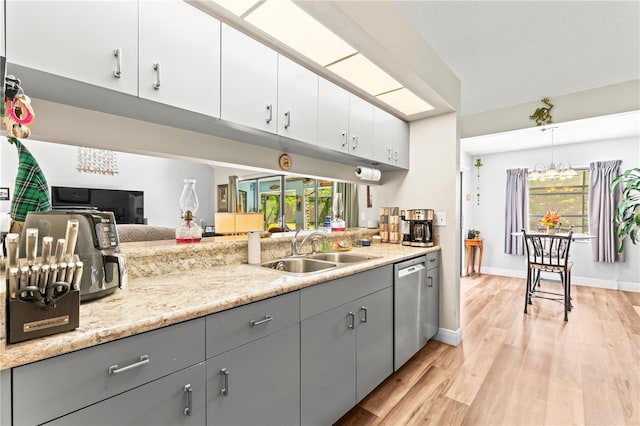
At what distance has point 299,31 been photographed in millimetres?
1639

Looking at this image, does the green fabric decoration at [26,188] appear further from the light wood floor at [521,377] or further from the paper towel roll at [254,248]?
the light wood floor at [521,377]

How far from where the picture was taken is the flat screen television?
3.64 metres

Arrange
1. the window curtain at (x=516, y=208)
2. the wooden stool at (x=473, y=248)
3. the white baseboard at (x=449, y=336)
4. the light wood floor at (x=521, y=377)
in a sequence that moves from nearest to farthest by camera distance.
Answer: the light wood floor at (x=521, y=377) < the white baseboard at (x=449, y=336) < the window curtain at (x=516, y=208) < the wooden stool at (x=473, y=248)

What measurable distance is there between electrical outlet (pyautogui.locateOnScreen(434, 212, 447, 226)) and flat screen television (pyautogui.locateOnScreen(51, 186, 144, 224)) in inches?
133

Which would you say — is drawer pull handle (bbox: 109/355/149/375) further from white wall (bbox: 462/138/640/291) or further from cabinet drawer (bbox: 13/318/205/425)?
white wall (bbox: 462/138/640/291)

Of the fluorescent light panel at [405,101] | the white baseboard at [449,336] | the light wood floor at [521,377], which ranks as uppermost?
the fluorescent light panel at [405,101]

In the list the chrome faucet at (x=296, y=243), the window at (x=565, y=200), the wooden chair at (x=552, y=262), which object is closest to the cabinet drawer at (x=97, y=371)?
the chrome faucet at (x=296, y=243)

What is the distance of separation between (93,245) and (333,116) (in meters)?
1.71

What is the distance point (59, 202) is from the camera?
133 inches

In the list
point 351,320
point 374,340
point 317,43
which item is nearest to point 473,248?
point 374,340

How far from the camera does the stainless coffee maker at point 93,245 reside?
3.00ft

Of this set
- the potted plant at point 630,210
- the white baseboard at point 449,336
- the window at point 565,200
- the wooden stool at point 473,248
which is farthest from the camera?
the wooden stool at point 473,248

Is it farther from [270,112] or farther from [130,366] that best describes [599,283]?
[130,366]

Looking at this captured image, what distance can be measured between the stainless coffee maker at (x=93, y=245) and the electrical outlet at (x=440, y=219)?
8.60ft
